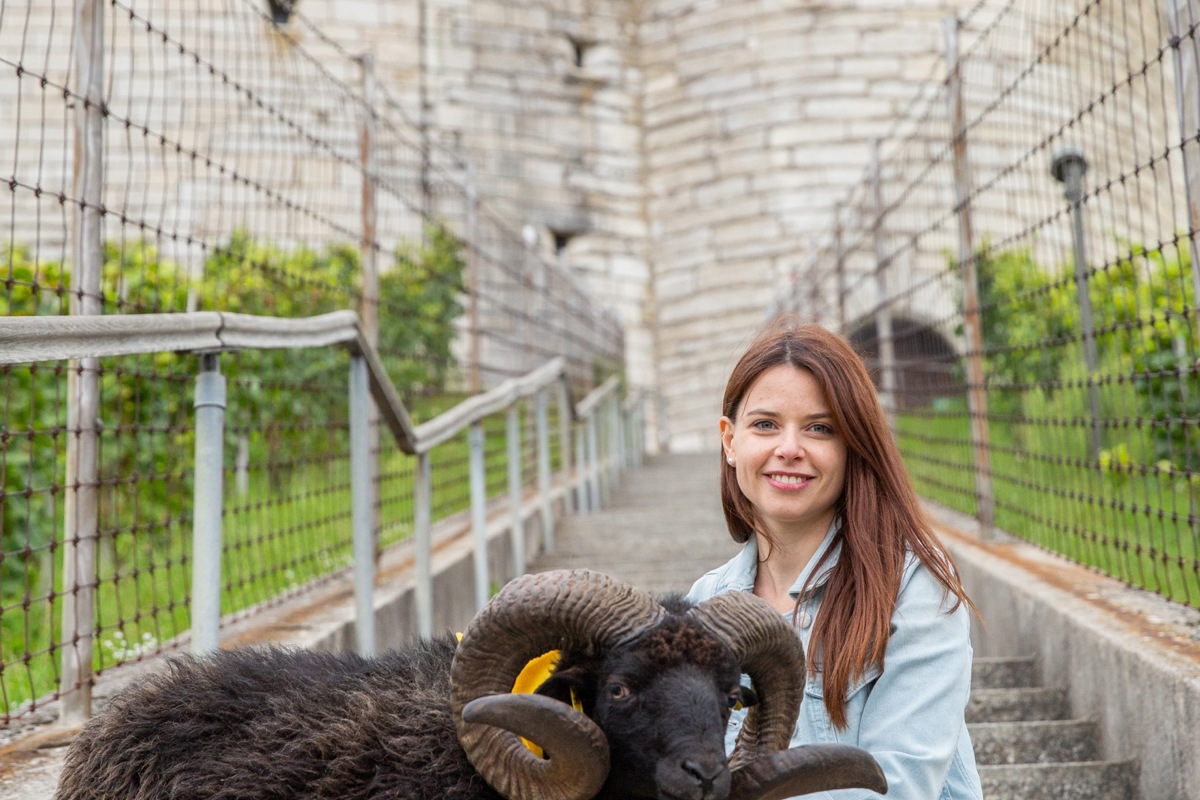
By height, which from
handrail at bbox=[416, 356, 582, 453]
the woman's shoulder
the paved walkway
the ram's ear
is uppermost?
handrail at bbox=[416, 356, 582, 453]

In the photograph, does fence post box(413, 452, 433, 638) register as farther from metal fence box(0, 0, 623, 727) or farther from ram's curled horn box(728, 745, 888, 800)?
ram's curled horn box(728, 745, 888, 800)

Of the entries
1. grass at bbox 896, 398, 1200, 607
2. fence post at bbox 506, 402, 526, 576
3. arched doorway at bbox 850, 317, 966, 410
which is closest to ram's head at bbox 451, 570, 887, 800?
grass at bbox 896, 398, 1200, 607

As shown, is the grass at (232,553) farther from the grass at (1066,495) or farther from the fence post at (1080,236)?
the fence post at (1080,236)

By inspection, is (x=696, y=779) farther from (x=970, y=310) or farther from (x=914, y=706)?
(x=970, y=310)

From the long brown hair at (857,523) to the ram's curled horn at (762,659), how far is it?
0.75 ft

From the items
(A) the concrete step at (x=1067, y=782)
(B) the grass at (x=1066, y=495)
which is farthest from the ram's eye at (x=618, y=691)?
(B) the grass at (x=1066, y=495)

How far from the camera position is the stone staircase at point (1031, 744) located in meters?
2.97

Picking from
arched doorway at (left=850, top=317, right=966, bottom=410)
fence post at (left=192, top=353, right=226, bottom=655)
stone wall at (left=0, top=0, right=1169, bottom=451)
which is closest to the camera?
fence post at (left=192, top=353, right=226, bottom=655)

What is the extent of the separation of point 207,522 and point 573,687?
1143mm

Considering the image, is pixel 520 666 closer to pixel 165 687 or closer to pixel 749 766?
pixel 749 766

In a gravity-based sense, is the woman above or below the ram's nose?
above

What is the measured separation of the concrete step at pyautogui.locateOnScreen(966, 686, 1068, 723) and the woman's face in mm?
1650

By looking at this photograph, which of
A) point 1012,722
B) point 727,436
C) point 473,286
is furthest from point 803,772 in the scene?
point 473,286

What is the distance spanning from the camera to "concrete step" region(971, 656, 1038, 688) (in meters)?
3.97
